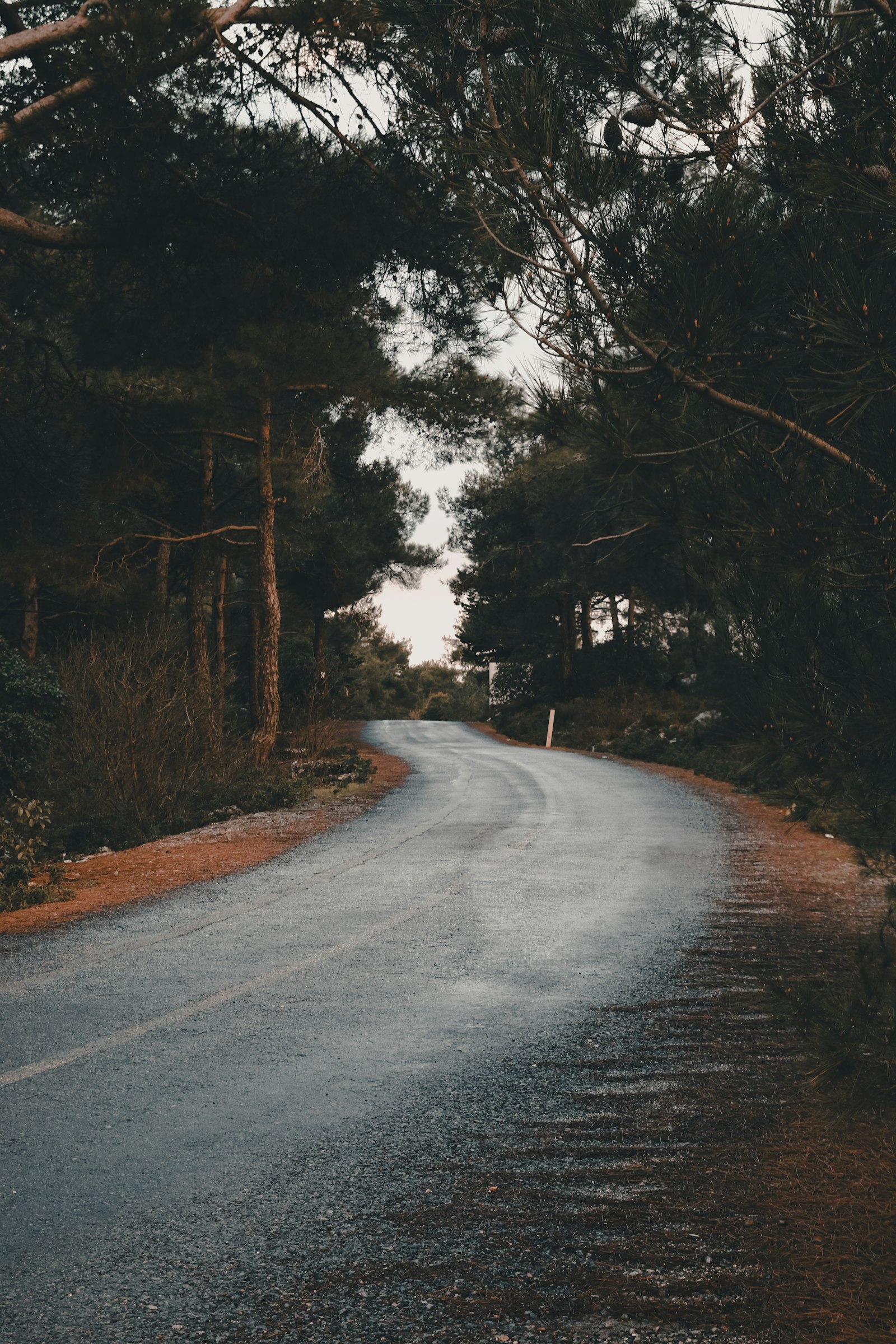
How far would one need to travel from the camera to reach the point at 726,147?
4.22 metres

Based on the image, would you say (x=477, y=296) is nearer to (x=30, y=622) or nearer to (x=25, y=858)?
(x=25, y=858)

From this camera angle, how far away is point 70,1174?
389 cm

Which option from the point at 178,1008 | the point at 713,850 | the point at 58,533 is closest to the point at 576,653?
the point at 58,533

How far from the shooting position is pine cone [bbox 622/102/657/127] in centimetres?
418

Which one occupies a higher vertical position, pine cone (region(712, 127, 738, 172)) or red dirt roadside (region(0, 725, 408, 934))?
pine cone (region(712, 127, 738, 172))

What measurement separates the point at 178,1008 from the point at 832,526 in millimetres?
4336

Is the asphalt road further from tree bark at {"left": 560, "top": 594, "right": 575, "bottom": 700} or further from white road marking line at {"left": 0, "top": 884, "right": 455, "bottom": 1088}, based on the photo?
tree bark at {"left": 560, "top": 594, "right": 575, "bottom": 700}

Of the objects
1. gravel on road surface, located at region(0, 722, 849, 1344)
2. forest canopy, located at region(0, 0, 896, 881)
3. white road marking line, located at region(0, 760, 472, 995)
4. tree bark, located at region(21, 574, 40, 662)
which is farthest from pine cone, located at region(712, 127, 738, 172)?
tree bark, located at region(21, 574, 40, 662)

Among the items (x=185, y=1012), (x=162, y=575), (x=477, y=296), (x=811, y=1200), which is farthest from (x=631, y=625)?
(x=811, y=1200)

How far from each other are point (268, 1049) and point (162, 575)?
23.6 meters

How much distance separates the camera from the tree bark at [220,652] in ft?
52.9

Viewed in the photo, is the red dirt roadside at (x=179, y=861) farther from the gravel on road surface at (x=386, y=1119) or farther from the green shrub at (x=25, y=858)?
the gravel on road surface at (x=386, y=1119)

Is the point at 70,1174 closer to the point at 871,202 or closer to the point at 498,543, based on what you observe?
the point at 871,202

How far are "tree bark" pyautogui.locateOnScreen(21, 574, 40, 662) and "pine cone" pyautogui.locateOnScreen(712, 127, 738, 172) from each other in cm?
1947
